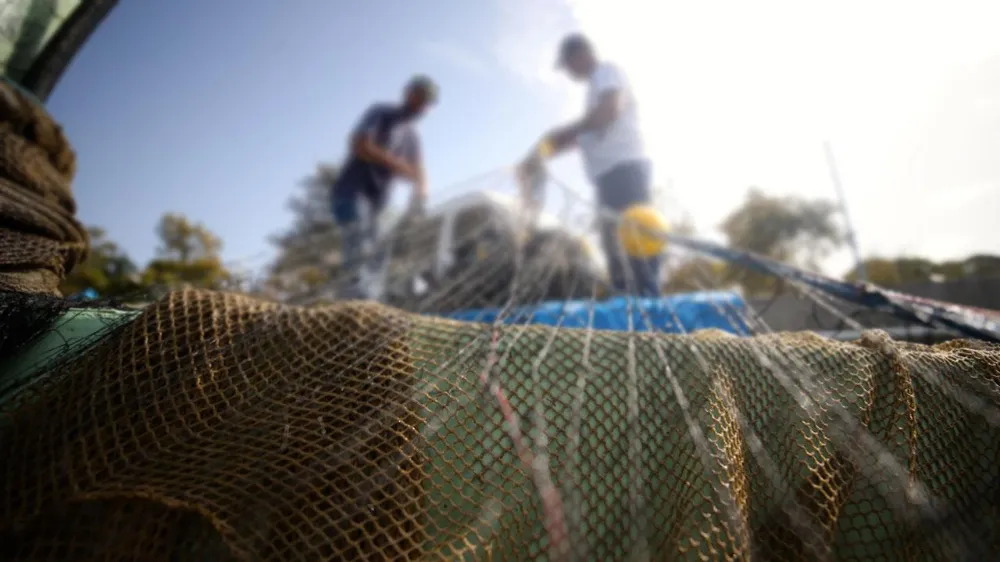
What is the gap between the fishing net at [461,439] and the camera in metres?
0.66

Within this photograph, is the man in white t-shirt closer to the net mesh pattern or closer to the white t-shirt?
the white t-shirt

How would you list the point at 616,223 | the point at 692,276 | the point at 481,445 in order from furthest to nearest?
the point at 692,276 < the point at 616,223 < the point at 481,445

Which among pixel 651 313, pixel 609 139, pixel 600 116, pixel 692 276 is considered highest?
pixel 600 116

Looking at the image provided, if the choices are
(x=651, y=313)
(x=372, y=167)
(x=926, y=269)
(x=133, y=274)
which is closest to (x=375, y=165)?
(x=372, y=167)

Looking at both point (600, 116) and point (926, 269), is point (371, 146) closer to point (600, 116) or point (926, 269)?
point (600, 116)

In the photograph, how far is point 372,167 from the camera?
404cm

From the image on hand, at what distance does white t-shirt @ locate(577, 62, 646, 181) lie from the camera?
316 cm

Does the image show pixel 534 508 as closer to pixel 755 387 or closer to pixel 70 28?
pixel 755 387

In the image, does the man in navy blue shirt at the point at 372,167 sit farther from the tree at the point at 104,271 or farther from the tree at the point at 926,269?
the tree at the point at 926,269

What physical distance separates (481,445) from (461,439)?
0.03 meters

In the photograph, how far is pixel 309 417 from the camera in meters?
0.79

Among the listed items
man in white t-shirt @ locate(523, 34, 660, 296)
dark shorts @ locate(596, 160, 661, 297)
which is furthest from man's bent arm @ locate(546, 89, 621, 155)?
dark shorts @ locate(596, 160, 661, 297)

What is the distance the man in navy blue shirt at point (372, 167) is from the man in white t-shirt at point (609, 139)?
1.39m

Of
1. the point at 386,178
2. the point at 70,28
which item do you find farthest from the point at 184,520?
the point at 386,178
